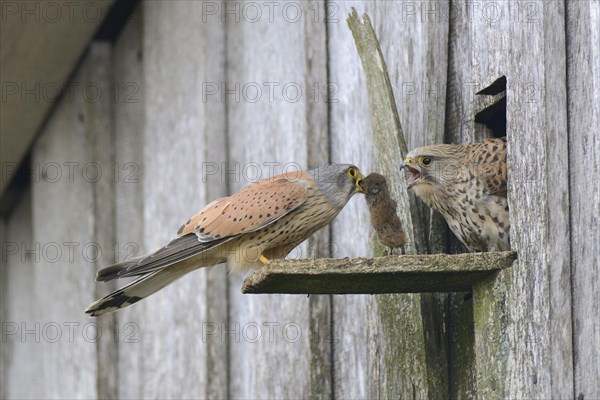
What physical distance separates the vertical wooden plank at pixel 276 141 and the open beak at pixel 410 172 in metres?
0.74

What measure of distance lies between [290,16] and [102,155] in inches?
64.5

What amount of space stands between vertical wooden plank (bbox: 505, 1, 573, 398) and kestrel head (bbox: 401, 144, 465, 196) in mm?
447

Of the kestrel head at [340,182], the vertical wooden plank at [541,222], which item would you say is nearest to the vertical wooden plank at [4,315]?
the kestrel head at [340,182]

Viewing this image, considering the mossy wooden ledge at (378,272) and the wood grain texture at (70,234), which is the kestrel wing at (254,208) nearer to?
the mossy wooden ledge at (378,272)

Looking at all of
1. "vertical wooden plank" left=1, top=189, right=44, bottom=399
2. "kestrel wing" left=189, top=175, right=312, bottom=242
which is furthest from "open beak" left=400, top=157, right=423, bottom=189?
"vertical wooden plank" left=1, top=189, right=44, bottom=399

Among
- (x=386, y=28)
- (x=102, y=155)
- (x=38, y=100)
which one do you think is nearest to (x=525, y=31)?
(x=386, y=28)

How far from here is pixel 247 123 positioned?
5.08 metres

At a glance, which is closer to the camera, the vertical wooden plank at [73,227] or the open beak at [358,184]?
the open beak at [358,184]

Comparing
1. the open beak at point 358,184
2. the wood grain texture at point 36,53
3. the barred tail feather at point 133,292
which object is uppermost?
the wood grain texture at point 36,53

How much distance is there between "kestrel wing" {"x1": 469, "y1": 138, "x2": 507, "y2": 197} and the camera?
368 centimetres

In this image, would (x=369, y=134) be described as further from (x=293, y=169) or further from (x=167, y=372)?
(x=167, y=372)

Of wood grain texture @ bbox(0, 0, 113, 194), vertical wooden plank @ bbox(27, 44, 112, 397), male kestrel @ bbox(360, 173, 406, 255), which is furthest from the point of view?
vertical wooden plank @ bbox(27, 44, 112, 397)

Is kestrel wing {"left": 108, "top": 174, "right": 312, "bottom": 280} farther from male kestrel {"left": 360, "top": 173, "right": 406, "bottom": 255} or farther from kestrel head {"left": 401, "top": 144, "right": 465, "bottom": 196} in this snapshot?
kestrel head {"left": 401, "top": 144, "right": 465, "bottom": 196}

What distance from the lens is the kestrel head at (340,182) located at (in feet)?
13.8
